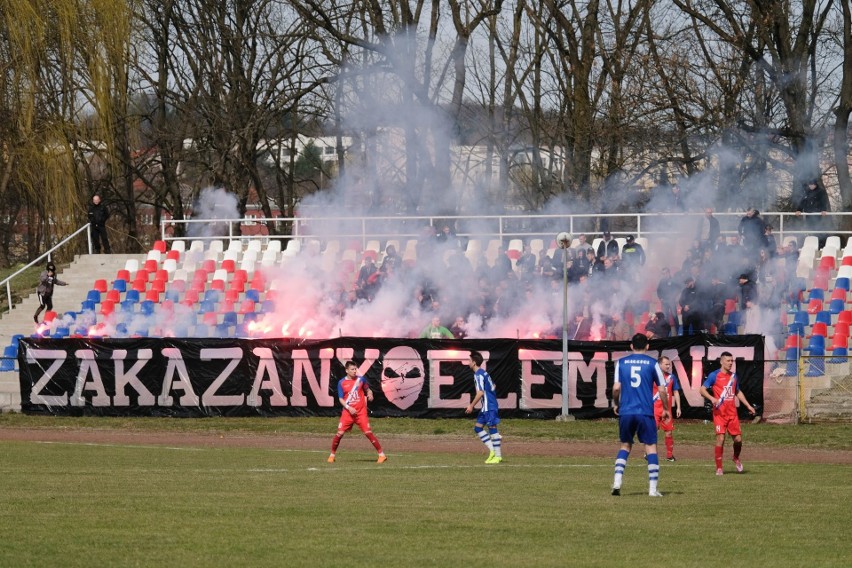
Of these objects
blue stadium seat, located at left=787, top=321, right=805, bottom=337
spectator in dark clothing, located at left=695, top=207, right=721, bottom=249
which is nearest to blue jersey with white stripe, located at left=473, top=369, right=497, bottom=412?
blue stadium seat, located at left=787, top=321, right=805, bottom=337

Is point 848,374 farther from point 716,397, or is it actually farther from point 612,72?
point 612,72

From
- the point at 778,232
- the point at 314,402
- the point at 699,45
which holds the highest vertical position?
the point at 699,45

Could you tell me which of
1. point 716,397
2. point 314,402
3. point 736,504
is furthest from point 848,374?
point 736,504

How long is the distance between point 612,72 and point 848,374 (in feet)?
50.4

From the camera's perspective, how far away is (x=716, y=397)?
1770 centimetres

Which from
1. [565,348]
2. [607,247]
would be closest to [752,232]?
[607,247]

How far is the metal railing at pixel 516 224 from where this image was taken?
32.3 meters

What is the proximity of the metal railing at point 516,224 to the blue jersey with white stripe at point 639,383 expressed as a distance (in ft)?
58.1

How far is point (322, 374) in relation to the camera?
2648 centimetres

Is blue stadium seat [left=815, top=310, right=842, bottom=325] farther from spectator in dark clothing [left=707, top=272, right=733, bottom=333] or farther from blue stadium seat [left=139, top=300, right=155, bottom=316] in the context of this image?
blue stadium seat [left=139, top=300, right=155, bottom=316]

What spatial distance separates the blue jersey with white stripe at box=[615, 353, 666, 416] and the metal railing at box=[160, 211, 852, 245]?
58.1 ft

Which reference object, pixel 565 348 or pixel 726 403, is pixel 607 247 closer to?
pixel 565 348

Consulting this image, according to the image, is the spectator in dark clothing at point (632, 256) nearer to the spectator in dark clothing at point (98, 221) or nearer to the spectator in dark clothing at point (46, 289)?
the spectator in dark clothing at point (46, 289)

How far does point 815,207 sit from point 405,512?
22.1 meters
